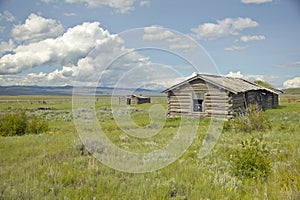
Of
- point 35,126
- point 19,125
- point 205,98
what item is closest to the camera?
point 19,125

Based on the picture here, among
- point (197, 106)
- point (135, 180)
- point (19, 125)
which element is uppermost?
point (197, 106)

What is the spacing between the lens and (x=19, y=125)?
48.0 ft

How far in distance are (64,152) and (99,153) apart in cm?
113

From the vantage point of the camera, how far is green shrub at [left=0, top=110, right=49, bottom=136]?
46.5ft

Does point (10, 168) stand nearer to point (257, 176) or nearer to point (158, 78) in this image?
point (158, 78)

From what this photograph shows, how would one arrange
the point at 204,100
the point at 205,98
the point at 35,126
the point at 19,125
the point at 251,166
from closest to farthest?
1. the point at 251,166
2. the point at 19,125
3. the point at 35,126
4. the point at 205,98
5. the point at 204,100

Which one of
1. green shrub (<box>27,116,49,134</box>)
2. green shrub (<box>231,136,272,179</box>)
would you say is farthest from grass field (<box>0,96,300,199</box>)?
green shrub (<box>27,116,49,134</box>)

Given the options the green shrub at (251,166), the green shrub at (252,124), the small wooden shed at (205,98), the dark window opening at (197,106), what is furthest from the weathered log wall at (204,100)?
the green shrub at (251,166)

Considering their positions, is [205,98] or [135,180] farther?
[205,98]

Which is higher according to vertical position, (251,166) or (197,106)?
(197,106)

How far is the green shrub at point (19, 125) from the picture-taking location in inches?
559

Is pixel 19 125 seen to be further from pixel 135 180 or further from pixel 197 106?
pixel 197 106

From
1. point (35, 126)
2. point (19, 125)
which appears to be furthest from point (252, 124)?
point (19, 125)

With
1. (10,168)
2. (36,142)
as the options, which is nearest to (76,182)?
(10,168)
